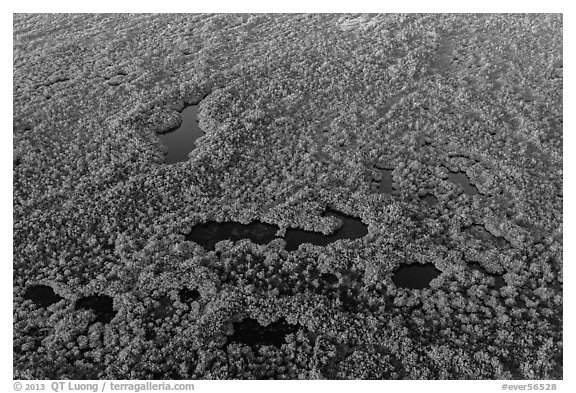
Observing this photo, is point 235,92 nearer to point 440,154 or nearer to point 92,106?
point 92,106

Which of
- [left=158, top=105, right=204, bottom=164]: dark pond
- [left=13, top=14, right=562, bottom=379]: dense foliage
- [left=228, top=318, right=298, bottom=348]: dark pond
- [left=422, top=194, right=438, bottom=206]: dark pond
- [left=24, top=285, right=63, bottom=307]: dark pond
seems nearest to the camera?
[left=13, top=14, right=562, bottom=379]: dense foliage

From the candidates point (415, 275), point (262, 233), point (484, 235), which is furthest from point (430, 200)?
point (262, 233)

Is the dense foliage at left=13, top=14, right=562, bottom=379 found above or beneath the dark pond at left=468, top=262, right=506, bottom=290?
above

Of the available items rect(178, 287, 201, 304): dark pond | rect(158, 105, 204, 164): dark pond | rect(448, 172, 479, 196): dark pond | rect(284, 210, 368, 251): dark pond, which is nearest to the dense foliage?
rect(178, 287, 201, 304): dark pond

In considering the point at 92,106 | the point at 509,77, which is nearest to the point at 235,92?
the point at 92,106

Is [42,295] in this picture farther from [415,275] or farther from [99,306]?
[415,275]

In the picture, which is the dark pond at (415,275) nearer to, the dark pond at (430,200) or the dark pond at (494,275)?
the dark pond at (494,275)

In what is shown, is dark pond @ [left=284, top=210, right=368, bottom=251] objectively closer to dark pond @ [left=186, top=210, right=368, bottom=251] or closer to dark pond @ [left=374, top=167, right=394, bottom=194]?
dark pond @ [left=186, top=210, right=368, bottom=251]
